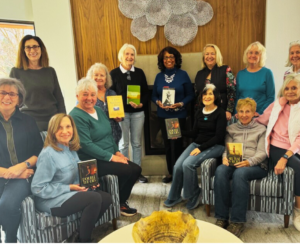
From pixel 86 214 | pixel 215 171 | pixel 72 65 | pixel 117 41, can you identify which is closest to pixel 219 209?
pixel 215 171

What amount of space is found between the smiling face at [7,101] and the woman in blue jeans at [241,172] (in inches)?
56.4

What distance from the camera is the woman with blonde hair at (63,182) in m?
1.57

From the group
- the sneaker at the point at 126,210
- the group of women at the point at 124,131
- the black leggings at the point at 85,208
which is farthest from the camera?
the sneaker at the point at 126,210

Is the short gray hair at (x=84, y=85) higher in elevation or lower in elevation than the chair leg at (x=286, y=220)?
higher

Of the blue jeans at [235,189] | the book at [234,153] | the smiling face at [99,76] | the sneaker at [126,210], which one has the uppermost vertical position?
the smiling face at [99,76]

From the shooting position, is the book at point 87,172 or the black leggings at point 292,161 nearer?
the book at point 87,172

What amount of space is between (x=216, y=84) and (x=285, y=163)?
0.92 meters

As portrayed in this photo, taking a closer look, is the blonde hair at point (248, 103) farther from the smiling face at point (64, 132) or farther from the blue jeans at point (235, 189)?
the smiling face at point (64, 132)

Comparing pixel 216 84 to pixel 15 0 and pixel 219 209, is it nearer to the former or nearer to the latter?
pixel 219 209

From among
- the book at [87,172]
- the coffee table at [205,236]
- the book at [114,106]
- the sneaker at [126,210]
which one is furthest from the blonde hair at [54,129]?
the sneaker at [126,210]

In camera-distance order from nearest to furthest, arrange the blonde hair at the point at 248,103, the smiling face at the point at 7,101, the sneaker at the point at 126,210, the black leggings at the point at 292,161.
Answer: the smiling face at the point at 7,101 → the black leggings at the point at 292,161 → the blonde hair at the point at 248,103 → the sneaker at the point at 126,210

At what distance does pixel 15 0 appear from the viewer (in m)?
1.53

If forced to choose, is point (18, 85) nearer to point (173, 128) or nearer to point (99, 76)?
point (99, 76)

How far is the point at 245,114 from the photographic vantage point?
81.6 inches
